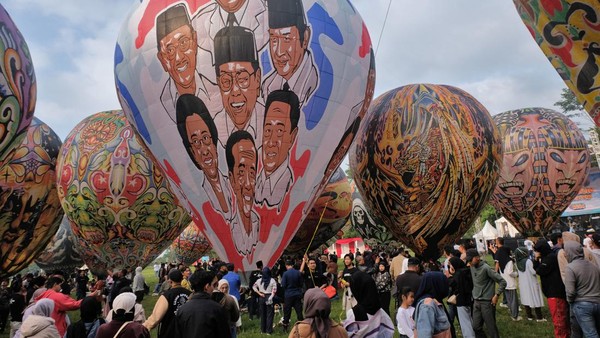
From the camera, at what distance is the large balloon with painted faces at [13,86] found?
8406 mm

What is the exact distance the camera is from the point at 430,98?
13.6m

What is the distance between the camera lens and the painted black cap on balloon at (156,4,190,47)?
424 inches

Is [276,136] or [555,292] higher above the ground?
[276,136]

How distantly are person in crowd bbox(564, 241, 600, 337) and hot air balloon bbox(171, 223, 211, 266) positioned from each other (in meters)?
31.5

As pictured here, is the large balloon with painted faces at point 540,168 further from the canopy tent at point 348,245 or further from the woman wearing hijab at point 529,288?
the canopy tent at point 348,245

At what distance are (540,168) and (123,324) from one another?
19582 mm

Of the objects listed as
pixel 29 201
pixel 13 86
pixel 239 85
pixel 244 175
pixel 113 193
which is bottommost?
pixel 244 175

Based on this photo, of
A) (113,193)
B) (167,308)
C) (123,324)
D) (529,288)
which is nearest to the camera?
(123,324)

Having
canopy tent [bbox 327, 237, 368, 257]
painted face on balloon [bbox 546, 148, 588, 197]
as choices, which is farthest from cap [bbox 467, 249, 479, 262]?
canopy tent [bbox 327, 237, 368, 257]

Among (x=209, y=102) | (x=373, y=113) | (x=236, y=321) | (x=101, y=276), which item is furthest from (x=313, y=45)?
(x=101, y=276)

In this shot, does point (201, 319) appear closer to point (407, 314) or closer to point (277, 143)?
point (407, 314)

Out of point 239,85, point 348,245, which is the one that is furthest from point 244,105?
point 348,245

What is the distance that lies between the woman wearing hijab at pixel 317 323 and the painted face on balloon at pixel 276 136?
701 cm

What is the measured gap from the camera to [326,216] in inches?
786
